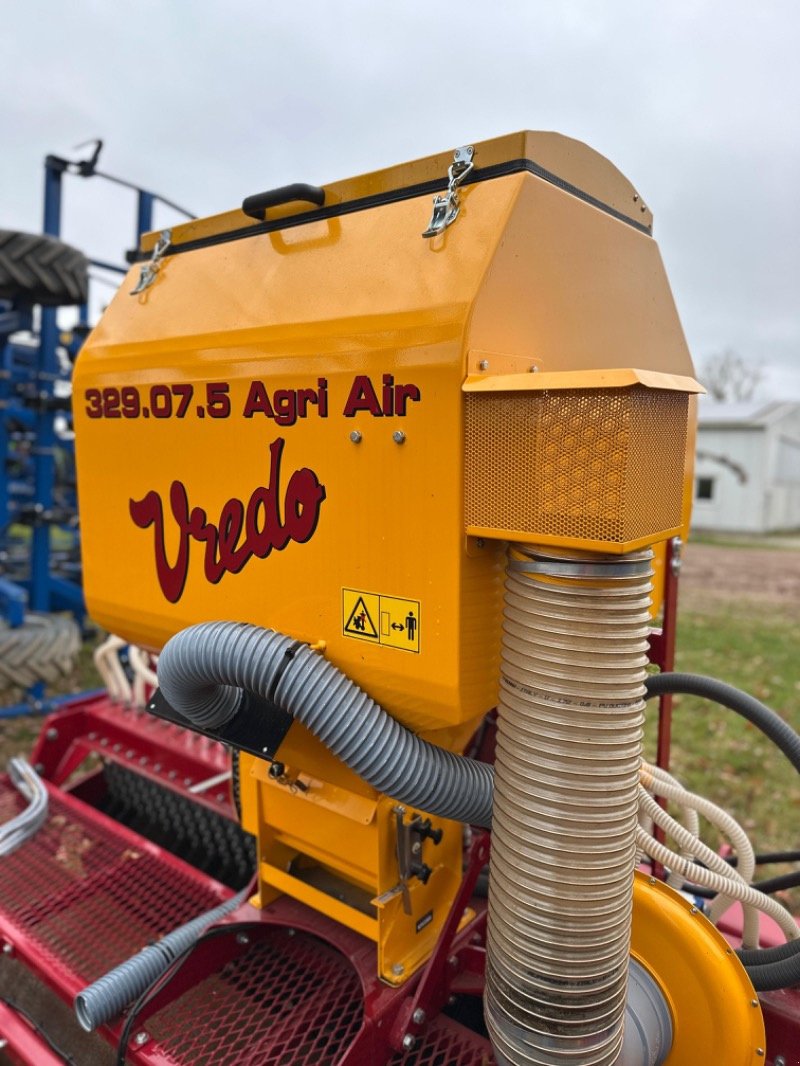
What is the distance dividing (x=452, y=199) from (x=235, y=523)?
0.78 meters

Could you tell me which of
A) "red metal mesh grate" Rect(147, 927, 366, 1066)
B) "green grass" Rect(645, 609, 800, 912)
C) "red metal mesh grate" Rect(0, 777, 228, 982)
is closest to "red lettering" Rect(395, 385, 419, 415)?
"red metal mesh grate" Rect(147, 927, 366, 1066)

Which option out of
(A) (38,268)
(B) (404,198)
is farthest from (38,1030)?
(A) (38,268)

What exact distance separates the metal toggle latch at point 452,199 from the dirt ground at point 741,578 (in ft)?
27.2

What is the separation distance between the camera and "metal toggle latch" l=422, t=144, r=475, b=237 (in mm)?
1295

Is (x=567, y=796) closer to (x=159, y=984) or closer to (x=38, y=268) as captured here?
(x=159, y=984)

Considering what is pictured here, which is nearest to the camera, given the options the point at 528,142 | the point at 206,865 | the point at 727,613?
the point at 528,142

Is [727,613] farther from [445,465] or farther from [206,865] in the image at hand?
[445,465]

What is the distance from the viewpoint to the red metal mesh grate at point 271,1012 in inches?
62.4

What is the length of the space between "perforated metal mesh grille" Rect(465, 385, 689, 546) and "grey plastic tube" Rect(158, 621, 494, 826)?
0.41 m

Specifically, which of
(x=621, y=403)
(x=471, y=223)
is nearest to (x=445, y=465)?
(x=621, y=403)

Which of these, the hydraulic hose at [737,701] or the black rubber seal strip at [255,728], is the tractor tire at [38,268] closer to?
the black rubber seal strip at [255,728]

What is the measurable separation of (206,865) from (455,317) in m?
2.16

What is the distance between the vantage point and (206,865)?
2.55 m

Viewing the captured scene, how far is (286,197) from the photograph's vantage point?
153 centimetres
